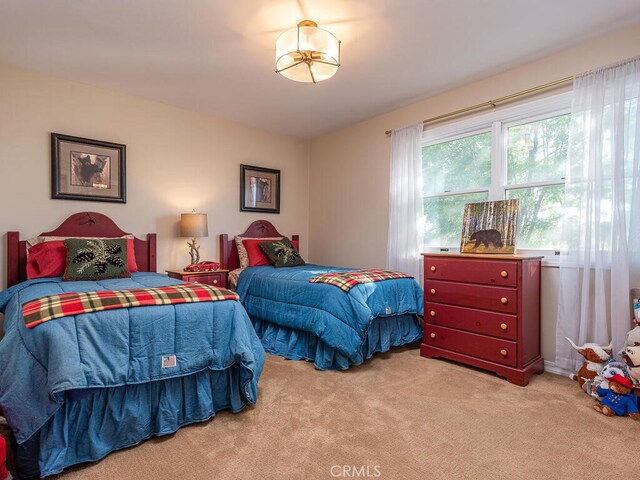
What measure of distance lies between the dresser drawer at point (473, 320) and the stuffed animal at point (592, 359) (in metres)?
0.42

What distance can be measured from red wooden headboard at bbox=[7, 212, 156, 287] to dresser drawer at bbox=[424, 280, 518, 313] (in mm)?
2739

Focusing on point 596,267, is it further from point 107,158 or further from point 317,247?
point 107,158

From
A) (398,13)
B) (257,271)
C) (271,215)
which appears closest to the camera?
(398,13)

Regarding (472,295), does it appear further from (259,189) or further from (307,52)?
(259,189)

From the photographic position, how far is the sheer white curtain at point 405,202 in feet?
12.0

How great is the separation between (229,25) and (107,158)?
75.2 inches

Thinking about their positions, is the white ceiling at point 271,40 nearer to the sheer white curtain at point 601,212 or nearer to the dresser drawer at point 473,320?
the sheer white curtain at point 601,212

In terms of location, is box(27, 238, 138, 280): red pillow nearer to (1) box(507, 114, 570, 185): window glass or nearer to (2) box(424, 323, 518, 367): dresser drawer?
(2) box(424, 323, 518, 367): dresser drawer

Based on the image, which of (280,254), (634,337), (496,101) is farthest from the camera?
(280,254)

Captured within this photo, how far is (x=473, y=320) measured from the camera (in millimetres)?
2805

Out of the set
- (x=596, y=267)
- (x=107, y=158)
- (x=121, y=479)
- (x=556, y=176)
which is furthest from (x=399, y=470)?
(x=107, y=158)

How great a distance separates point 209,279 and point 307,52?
2352 millimetres

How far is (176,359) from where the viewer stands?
1.85 metres

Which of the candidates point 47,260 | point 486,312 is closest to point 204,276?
point 47,260
